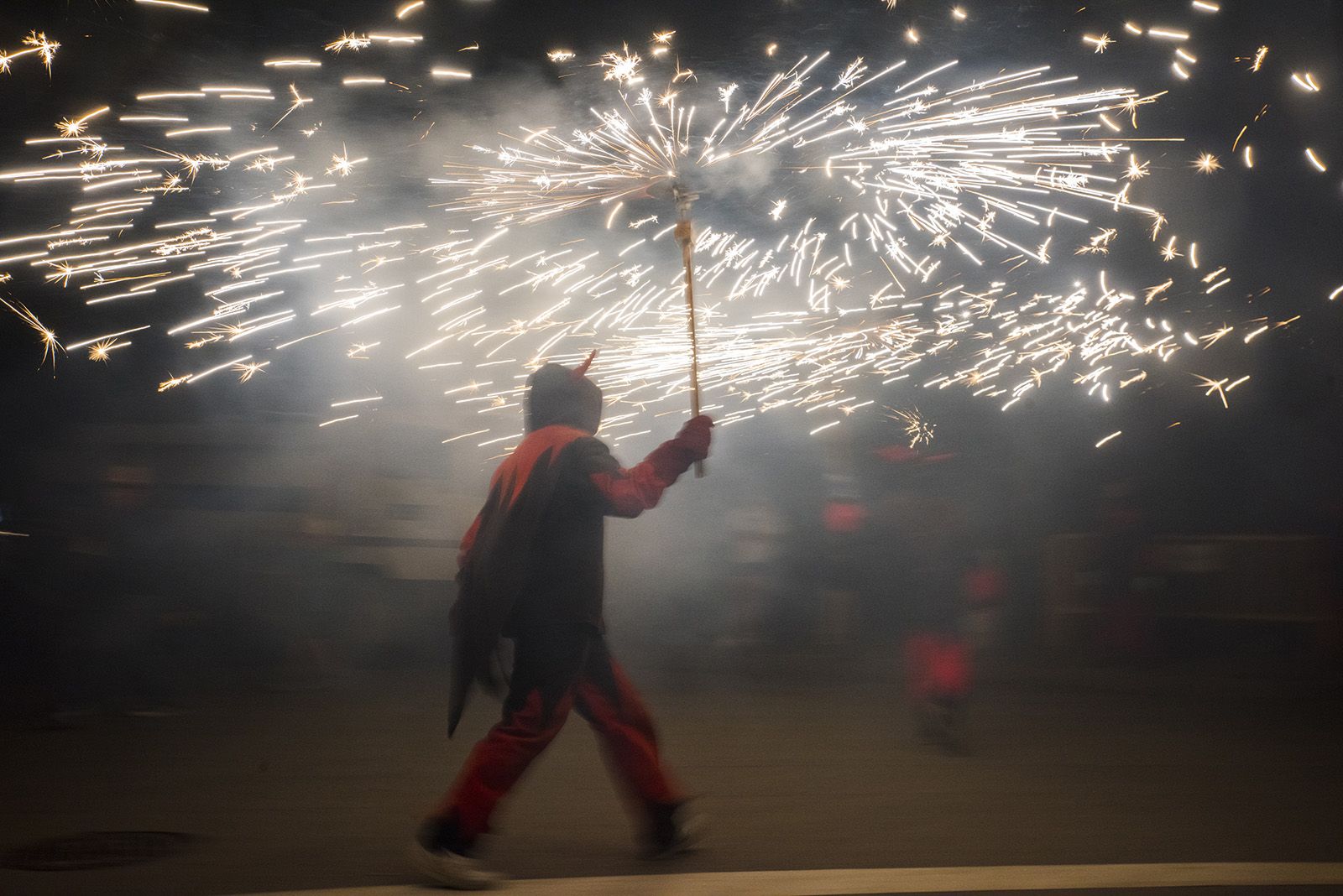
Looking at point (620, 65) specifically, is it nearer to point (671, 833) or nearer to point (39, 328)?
point (671, 833)

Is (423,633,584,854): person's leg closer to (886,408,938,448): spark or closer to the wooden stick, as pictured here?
the wooden stick

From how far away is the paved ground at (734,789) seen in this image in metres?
4.80

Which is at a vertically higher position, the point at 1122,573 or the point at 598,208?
the point at 598,208

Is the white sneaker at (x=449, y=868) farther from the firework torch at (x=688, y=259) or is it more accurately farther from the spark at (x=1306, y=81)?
the spark at (x=1306, y=81)

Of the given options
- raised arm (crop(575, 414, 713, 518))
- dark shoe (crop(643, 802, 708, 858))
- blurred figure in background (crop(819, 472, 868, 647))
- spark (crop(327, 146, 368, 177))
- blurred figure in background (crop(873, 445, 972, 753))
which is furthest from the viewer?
blurred figure in background (crop(819, 472, 868, 647))

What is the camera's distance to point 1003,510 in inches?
535

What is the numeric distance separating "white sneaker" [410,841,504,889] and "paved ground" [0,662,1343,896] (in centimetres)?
27

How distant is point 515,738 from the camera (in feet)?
14.2

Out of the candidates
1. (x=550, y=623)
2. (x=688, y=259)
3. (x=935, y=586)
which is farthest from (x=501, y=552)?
(x=935, y=586)

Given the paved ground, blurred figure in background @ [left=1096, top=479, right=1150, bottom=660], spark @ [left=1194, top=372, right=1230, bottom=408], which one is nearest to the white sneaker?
the paved ground

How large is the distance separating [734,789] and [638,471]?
7.04ft

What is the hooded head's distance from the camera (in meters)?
4.79

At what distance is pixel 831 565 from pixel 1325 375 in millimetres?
6115

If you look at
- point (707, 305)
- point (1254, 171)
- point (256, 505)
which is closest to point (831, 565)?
point (707, 305)
